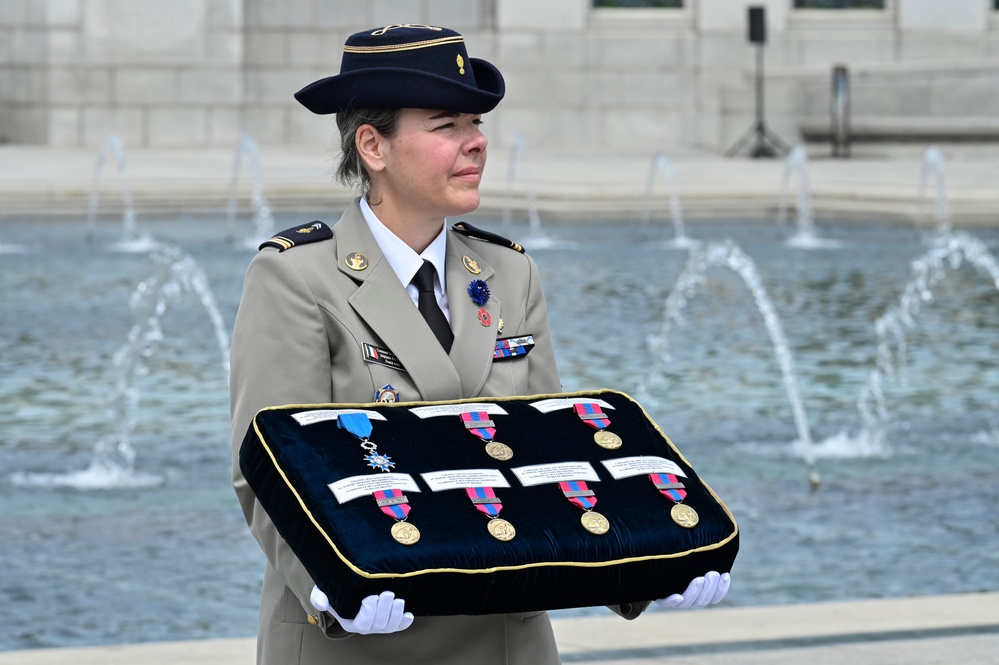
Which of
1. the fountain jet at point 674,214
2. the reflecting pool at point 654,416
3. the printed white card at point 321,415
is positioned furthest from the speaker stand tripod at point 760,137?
the printed white card at point 321,415

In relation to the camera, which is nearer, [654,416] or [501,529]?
[501,529]

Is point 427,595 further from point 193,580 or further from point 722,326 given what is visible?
point 722,326

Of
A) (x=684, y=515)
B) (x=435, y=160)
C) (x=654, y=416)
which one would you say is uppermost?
(x=435, y=160)

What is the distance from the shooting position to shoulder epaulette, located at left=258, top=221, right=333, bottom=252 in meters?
2.32

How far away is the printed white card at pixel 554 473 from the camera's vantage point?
2127 mm

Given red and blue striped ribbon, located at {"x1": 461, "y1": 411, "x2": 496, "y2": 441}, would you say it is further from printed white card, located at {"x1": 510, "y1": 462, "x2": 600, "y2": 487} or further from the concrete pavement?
the concrete pavement

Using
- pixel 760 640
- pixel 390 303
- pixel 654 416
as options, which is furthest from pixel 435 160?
pixel 654 416

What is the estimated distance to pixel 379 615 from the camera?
1.93m

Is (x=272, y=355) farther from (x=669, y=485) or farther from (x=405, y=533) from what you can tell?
(x=669, y=485)

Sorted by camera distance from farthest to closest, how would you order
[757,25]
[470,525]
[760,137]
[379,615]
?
Answer: [760,137] < [757,25] < [470,525] < [379,615]

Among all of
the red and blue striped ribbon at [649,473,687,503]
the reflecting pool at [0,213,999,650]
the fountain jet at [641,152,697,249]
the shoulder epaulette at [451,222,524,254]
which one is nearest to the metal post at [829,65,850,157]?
the fountain jet at [641,152,697,249]

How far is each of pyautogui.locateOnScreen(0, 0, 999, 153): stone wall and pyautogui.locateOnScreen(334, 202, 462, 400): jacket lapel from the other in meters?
22.6

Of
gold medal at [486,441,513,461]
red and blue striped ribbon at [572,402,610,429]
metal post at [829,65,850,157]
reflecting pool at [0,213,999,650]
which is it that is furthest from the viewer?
metal post at [829,65,850,157]

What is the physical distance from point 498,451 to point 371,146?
528 millimetres
